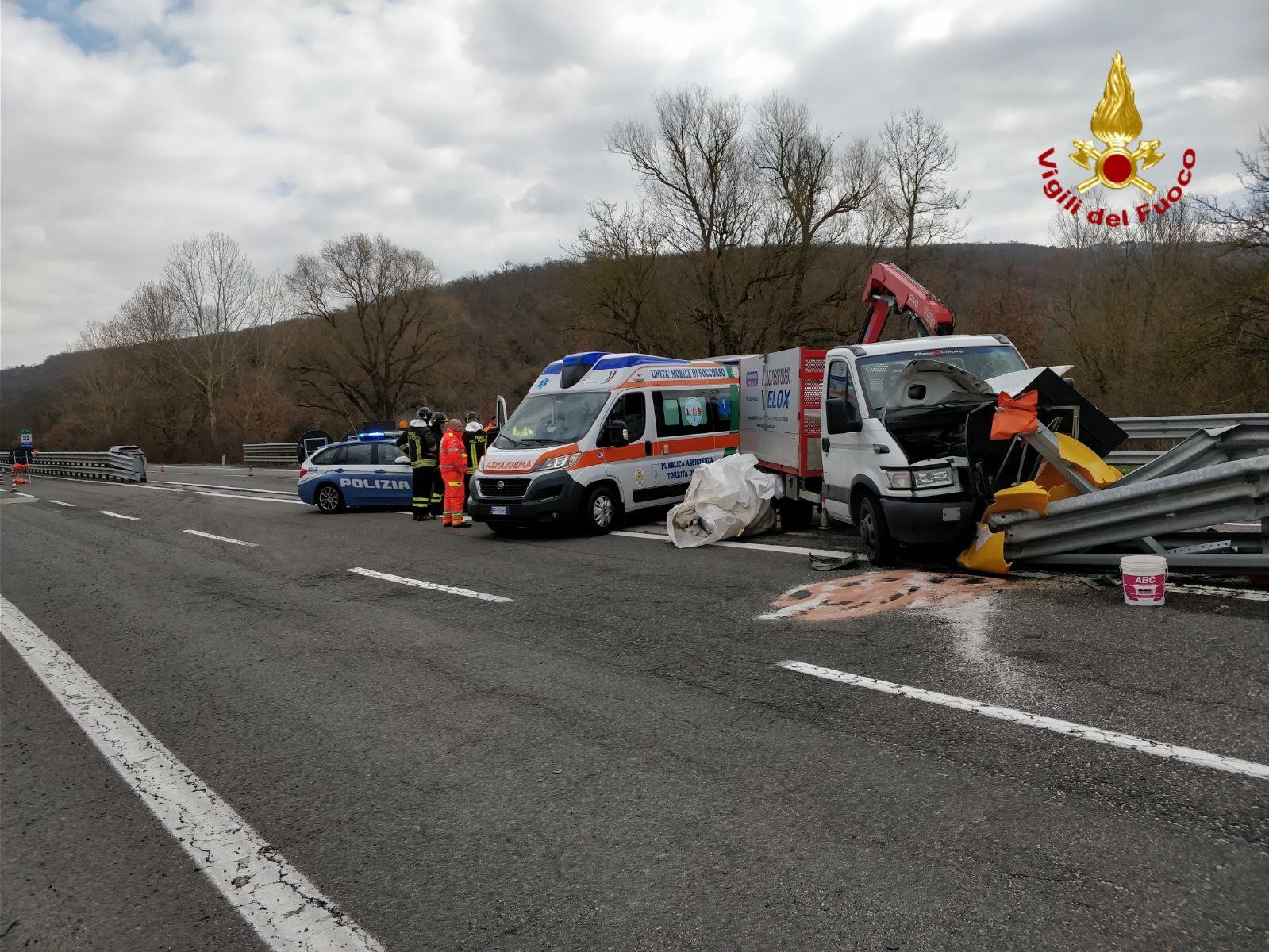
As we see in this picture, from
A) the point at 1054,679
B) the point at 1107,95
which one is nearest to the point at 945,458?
the point at 1054,679

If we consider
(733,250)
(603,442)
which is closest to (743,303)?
(733,250)

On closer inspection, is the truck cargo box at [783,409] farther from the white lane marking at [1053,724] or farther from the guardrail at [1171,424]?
the white lane marking at [1053,724]

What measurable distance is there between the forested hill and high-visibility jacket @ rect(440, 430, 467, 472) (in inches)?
707

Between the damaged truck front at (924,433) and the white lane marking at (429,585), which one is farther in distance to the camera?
the white lane marking at (429,585)

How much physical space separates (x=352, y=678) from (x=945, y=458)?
17.5 feet

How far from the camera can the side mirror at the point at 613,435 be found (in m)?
12.5

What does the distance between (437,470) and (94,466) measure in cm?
3070

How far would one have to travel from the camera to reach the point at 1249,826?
10.1 feet

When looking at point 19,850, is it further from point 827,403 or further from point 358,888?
point 827,403

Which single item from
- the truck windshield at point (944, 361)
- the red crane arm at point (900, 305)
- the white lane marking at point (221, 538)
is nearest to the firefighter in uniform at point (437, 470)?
the white lane marking at point (221, 538)

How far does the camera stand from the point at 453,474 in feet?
47.2

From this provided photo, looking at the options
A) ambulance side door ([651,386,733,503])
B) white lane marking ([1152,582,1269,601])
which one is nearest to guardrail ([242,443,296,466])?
ambulance side door ([651,386,733,503])

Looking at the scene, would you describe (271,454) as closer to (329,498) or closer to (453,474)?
(329,498)

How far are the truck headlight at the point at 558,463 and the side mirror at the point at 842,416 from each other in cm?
384
